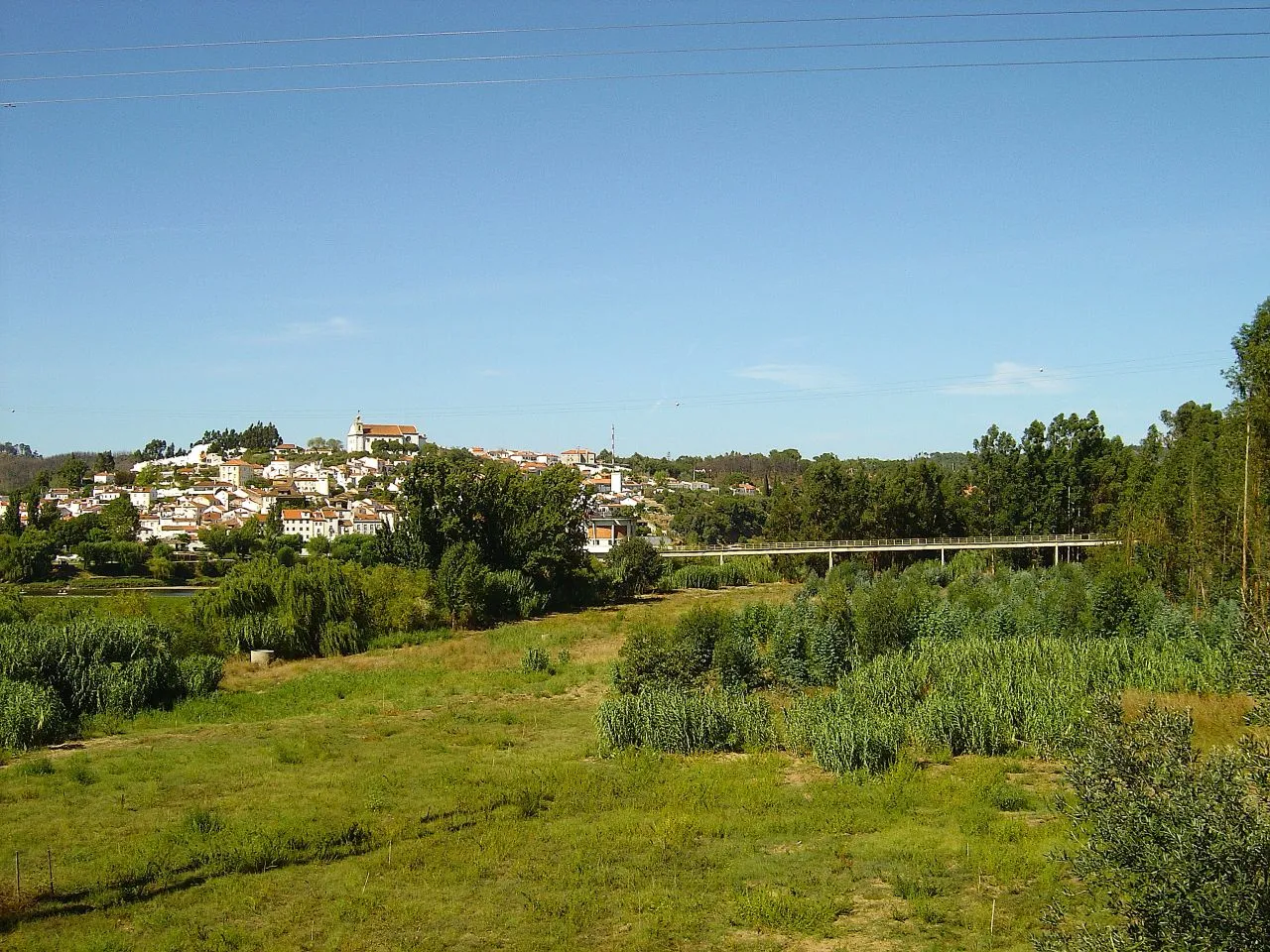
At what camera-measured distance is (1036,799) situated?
15.5 meters

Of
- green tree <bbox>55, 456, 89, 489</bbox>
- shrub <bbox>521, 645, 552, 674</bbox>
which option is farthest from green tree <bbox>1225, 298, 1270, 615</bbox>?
green tree <bbox>55, 456, 89, 489</bbox>

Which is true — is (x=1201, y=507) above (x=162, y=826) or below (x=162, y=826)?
above

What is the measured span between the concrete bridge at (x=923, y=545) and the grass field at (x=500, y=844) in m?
45.1

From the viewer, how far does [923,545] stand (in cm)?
6400

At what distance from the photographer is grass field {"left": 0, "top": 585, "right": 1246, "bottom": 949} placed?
11016 millimetres

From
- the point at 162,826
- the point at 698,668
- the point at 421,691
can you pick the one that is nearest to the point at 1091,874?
the point at 162,826

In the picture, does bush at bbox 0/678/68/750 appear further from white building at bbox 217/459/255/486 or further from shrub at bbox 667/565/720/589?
white building at bbox 217/459/255/486

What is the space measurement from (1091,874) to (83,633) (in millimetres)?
24213

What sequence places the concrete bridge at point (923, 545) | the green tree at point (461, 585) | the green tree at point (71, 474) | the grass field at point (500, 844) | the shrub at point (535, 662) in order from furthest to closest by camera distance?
the green tree at point (71, 474) < the concrete bridge at point (923, 545) < the green tree at point (461, 585) < the shrub at point (535, 662) < the grass field at point (500, 844)

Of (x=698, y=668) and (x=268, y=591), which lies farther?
(x=268, y=591)

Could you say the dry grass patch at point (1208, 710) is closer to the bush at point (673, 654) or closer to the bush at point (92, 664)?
the bush at point (673, 654)

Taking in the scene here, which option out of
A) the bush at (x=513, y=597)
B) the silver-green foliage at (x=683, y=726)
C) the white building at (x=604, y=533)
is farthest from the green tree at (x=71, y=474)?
the silver-green foliage at (x=683, y=726)

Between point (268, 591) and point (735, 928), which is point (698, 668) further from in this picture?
point (268, 591)

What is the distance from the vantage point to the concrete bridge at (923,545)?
205 ft
